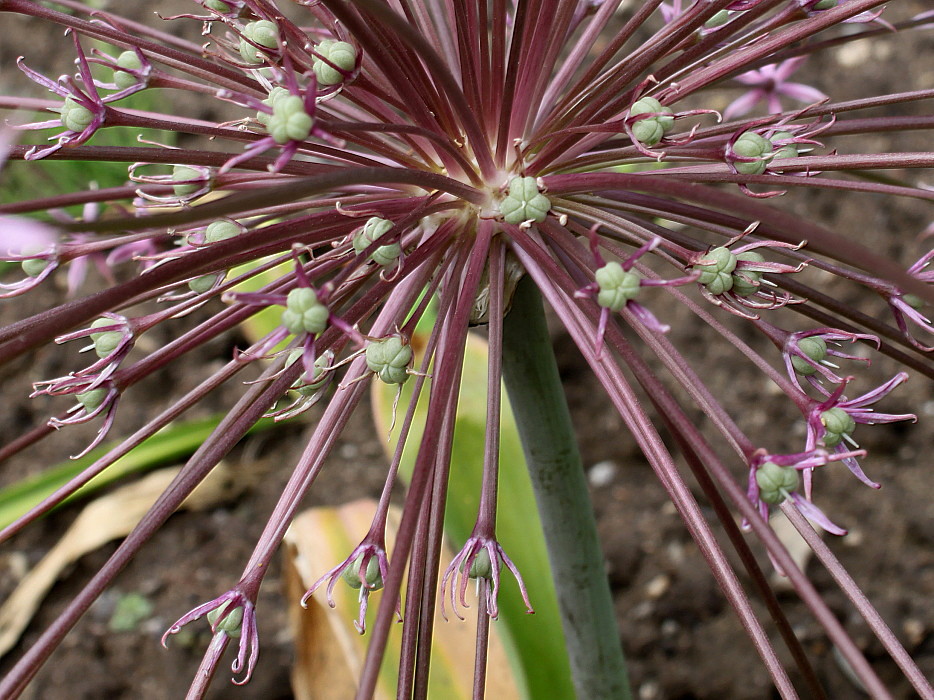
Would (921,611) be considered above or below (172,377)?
below

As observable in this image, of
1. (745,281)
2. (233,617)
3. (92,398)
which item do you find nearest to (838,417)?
(745,281)

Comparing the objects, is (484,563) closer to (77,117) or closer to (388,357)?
(388,357)

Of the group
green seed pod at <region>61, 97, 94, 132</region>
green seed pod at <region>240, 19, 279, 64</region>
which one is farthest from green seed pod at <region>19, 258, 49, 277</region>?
green seed pod at <region>240, 19, 279, 64</region>

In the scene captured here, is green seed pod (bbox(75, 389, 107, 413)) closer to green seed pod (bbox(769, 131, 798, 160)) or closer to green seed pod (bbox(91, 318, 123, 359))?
green seed pod (bbox(91, 318, 123, 359))

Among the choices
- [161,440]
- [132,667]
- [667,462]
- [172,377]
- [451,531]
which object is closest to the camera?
[667,462]

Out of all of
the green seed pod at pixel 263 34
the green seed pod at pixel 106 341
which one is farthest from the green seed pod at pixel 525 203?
the green seed pod at pixel 106 341

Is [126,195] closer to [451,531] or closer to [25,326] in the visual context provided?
[25,326]

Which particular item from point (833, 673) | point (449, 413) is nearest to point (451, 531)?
point (449, 413)

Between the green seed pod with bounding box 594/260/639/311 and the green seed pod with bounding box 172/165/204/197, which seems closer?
the green seed pod with bounding box 594/260/639/311
